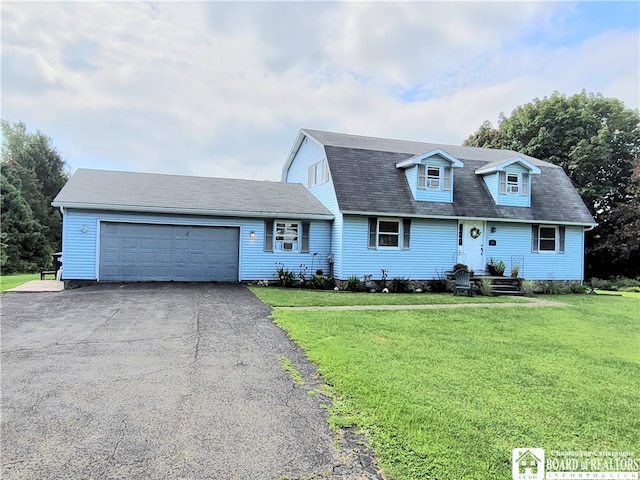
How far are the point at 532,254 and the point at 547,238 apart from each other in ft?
3.88

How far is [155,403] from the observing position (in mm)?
4117

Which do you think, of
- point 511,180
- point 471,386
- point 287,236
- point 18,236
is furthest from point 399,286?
point 18,236

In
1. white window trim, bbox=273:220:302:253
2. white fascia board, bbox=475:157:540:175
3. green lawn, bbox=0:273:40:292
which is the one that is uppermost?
white fascia board, bbox=475:157:540:175

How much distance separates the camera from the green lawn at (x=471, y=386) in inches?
131

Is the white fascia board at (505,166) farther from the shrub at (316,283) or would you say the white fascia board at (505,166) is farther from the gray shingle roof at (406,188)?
the shrub at (316,283)

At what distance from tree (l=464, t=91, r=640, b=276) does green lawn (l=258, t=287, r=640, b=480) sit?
2012 cm

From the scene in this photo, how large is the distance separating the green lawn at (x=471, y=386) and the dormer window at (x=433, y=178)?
27.1 feet

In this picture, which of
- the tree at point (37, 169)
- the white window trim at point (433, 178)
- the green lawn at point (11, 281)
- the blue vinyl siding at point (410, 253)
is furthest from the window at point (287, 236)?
the tree at point (37, 169)

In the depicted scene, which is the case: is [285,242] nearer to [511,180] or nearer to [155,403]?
[511,180]

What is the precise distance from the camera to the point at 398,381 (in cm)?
479

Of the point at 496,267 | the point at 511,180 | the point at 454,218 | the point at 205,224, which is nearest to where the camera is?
the point at 205,224

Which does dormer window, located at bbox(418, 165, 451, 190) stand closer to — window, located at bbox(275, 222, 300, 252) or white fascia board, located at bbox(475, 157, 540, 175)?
white fascia board, located at bbox(475, 157, 540, 175)

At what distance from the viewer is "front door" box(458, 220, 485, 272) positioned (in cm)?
1658

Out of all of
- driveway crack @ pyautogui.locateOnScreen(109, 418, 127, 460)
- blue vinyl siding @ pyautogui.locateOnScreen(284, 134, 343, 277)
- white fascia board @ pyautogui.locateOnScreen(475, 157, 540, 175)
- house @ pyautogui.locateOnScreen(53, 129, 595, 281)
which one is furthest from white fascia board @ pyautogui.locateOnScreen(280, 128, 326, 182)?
driveway crack @ pyautogui.locateOnScreen(109, 418, 127, 460)
